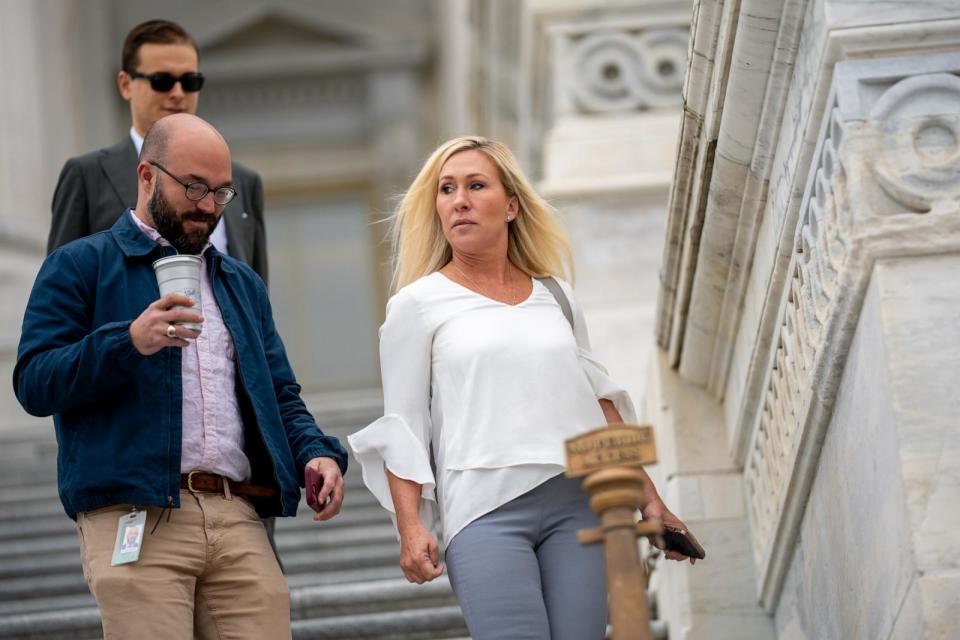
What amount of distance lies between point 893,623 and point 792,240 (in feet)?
4.00

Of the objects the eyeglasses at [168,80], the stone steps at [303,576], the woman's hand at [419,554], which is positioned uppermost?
the eyeglasses at [168,80]

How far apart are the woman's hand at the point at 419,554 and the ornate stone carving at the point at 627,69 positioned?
A: 523cm

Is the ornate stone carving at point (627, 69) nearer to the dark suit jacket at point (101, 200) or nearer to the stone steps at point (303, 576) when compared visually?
the stone steps at point (303, 576)

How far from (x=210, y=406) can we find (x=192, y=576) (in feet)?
1.25

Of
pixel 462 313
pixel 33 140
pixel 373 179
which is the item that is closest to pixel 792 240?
pixel 462 313

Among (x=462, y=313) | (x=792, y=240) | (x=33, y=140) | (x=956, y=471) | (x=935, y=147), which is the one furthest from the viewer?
(x=33, y=140)

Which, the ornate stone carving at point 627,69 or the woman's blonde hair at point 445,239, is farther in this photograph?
the ornate stone carving at point 627,69

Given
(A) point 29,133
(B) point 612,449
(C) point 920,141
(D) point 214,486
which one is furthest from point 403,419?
(A) point 29,133

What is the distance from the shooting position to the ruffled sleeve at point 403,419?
152 inches

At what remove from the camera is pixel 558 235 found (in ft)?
14.2

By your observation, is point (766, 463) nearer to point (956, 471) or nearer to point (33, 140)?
point (956, 471)

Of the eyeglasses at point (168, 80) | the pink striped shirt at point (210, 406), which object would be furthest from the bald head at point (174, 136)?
the eyeglasses at point (168, 80)

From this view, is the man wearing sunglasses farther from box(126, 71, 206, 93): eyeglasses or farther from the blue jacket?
the blue jacket

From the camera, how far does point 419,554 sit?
370cm
